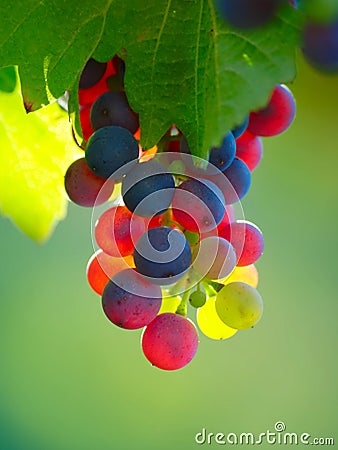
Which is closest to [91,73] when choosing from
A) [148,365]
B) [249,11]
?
[249,11]

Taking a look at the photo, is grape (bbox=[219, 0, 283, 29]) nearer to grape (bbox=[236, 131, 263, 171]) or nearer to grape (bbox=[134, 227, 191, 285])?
grape (bbox=[134, 227, 191, 285])

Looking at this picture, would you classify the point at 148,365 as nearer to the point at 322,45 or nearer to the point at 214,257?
the point at 214,257

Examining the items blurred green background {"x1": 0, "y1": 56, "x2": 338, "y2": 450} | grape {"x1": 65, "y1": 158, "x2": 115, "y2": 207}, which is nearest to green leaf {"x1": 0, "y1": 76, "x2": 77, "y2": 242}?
grape {"x1": 65, "y1": 158, "x2": 115, "y2": 207}

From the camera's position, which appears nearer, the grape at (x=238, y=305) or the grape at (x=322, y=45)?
the grape at (x=322, y=45)

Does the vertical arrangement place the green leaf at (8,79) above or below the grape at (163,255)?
above

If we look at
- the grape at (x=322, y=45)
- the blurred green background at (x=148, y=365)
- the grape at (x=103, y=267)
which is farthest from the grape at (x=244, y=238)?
the blurred green background at (x=148, y=365)

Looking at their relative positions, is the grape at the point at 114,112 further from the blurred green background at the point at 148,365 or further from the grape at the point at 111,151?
the blurred green background at the point at 148,365

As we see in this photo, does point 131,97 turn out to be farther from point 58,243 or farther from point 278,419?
point 278,419
